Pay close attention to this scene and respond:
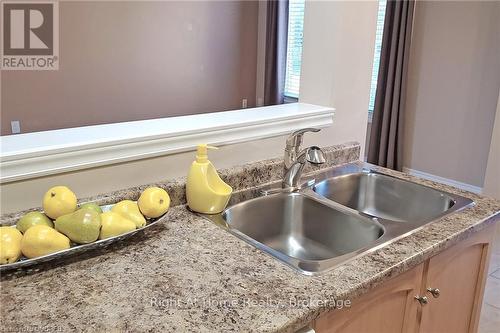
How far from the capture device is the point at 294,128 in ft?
5.74

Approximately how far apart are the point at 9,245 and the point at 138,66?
400 centimetres

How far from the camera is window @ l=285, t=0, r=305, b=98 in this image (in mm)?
5445

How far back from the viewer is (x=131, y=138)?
51.6 inches

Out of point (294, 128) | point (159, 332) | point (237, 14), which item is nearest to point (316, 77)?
point (294, 128)

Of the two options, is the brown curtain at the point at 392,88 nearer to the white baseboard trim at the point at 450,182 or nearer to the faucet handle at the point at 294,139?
the white baseboard trim at the point at 450,182

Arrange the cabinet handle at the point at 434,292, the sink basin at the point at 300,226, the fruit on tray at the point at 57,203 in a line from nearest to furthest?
the fruit on tray at the point at 57,203
the cabinet handle at the point at 434,292
the sink basin at the point at 300,226

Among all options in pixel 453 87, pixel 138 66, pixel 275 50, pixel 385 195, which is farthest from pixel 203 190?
pixel 275 50

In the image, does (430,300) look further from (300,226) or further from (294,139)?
(294,139)

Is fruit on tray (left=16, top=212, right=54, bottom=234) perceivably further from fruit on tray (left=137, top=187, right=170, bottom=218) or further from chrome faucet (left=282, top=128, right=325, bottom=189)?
chrome faucet (left=282, top=128, right=325, bottom=189)

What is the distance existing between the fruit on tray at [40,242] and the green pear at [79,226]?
3 cm

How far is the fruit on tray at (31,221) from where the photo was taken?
3.51 feet

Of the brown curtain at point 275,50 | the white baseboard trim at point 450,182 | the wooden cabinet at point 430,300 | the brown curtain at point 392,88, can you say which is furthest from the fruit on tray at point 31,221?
the brown curtain at point 275,50

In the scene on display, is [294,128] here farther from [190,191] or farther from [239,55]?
[239,55]

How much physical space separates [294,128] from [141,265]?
34.6 inches
